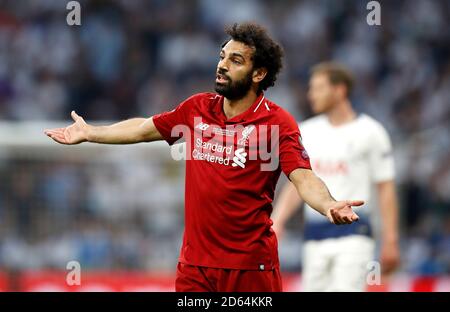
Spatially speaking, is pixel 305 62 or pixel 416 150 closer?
pixel 416 150

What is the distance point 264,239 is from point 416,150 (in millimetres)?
8385

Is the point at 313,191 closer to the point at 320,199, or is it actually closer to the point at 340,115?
the point at 320,199

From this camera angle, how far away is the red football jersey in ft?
19.3

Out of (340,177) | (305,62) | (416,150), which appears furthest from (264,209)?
(305,62)

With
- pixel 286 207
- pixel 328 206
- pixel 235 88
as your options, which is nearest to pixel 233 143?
pixel 235 88

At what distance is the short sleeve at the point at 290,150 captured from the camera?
581cm

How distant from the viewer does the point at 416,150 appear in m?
14.0

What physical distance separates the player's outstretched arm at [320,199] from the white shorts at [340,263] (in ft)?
8.94

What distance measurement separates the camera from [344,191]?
855cm

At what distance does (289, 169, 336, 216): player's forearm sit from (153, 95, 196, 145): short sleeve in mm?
738

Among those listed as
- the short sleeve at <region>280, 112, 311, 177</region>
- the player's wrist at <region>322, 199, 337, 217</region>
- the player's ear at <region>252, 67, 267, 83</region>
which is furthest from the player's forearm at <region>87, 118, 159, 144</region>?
the player's wrist at <region>322, 199, 337, 217</region>
